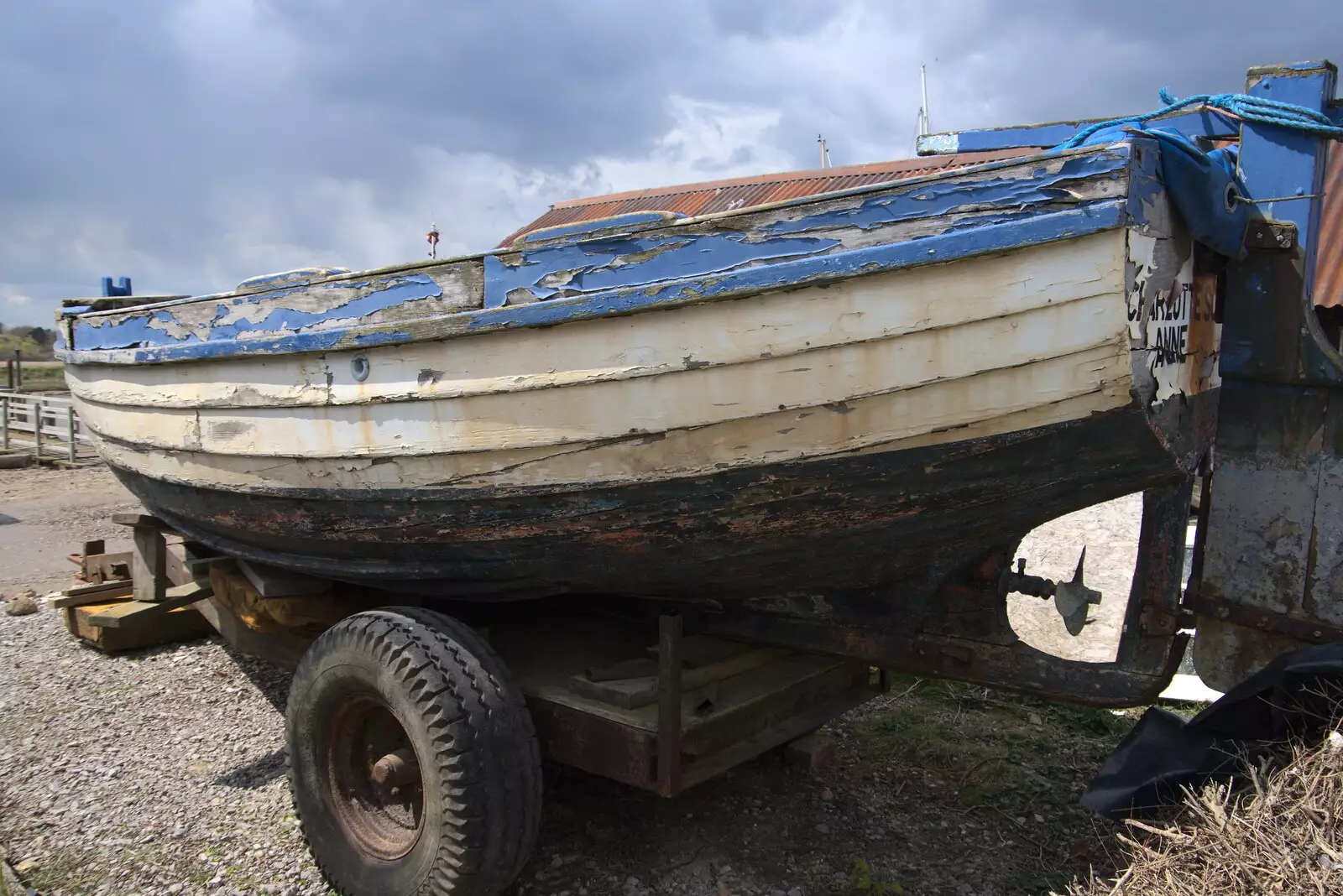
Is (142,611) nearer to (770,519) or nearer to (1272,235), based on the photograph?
(770,519)

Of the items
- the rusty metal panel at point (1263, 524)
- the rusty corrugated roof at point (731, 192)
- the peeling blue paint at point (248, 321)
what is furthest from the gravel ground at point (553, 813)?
the rusty corrugated roof at point (731, 192)

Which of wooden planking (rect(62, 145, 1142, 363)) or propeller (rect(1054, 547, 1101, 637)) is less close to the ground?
wooden planking (rect(62, 145, 1142, 363))

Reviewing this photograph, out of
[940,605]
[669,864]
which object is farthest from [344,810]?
[940,605]

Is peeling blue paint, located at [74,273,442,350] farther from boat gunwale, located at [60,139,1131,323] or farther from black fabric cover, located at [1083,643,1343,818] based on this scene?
black fabric cover, located at [1083,643,1343,818]

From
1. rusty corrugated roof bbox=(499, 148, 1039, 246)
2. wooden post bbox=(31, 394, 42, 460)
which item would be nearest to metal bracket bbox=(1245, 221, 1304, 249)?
rusty corrugated roof bbox=(499, 148, 1039, 246)

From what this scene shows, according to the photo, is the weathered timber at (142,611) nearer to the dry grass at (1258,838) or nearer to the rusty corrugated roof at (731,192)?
the dry grass at (1258,838)

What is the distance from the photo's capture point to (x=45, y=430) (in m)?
12.9

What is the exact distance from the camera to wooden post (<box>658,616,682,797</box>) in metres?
2.49

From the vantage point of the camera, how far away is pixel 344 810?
2.83m

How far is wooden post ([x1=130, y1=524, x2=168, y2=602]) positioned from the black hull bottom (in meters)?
1.44

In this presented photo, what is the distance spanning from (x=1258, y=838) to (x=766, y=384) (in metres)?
1.52

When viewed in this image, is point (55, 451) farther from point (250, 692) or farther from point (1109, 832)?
point (1109, 832)

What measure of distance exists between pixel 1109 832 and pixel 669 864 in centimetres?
137

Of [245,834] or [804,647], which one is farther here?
[245,834]
